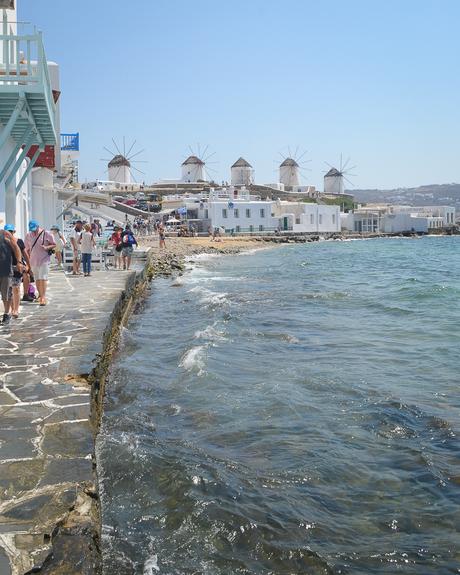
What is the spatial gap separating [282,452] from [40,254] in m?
7.06

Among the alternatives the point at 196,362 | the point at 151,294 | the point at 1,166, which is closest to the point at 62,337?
the point at 196,362

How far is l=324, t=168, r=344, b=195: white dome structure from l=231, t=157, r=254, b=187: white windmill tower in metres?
19.6

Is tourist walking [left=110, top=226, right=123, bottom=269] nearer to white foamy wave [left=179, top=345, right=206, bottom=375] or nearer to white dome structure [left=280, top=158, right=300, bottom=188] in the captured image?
white foamy wave [left=179, top=345, right=206, bottom=375]

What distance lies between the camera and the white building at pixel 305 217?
79.4m

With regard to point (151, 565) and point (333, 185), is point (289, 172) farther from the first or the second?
point (151, 565)

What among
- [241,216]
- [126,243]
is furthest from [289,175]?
[126,243]

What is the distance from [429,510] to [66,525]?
3026 mm

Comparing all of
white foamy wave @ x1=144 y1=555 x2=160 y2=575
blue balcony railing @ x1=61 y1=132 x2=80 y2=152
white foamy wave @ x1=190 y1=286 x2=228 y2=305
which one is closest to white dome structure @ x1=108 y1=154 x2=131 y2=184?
blue balcony railing @ x1=61 y1=132 x2=80 y2=152

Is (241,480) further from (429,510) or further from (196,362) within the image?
(196,362)

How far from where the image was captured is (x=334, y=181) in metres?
123

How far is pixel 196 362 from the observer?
1003 centimetres

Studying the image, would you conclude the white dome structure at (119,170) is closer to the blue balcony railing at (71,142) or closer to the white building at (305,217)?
the white building at (305,217)

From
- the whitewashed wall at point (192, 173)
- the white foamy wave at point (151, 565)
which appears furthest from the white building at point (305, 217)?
the white foamy wave at point (151, 565)

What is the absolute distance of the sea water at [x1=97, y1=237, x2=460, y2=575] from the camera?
4.52 m
